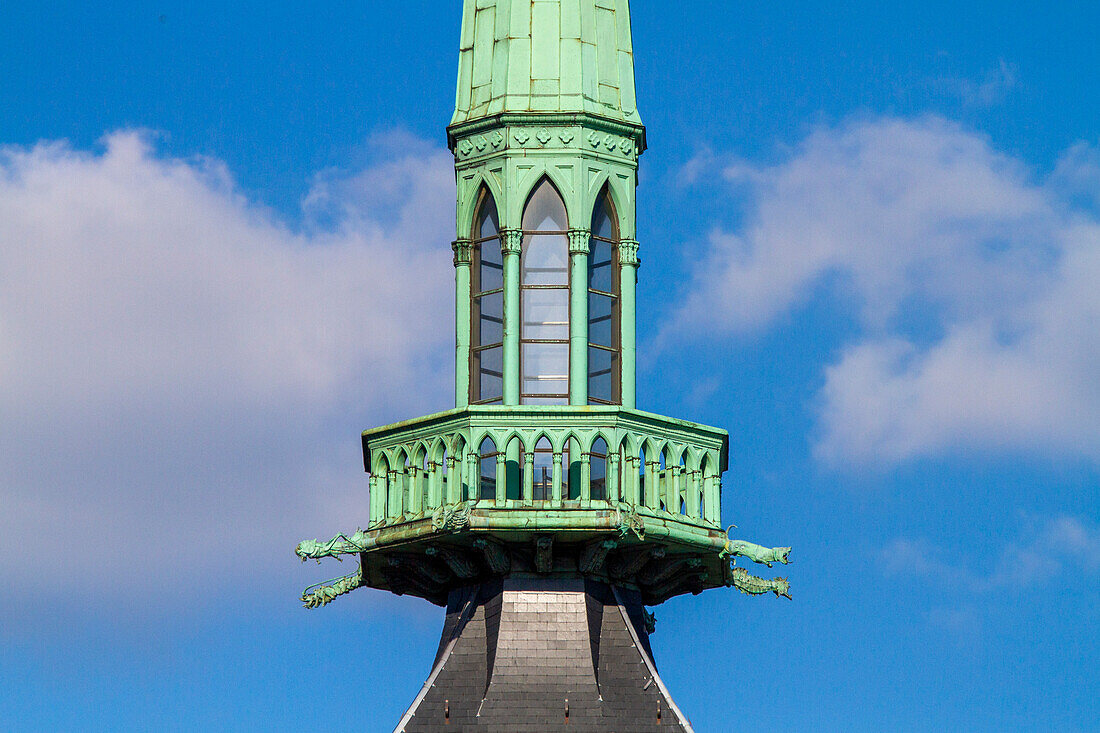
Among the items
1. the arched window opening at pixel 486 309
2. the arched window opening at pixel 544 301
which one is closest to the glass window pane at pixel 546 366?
the arched window opening at pixel 544 301

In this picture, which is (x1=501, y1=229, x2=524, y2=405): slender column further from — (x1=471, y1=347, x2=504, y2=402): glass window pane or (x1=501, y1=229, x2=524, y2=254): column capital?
(x1=471, y1=347, x2=504, y2=402): glass window pane

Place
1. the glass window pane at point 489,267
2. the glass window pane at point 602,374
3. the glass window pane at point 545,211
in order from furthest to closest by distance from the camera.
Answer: the glass window pane at point 489,267
the glass window pane at point 545,211
the glass window pane at point 602,374

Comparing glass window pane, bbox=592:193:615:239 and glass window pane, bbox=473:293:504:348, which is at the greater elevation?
glass window pane, bbox=592:193:615:239

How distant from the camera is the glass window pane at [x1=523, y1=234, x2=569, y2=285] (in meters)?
45.8

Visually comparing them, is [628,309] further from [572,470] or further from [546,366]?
[572,470]

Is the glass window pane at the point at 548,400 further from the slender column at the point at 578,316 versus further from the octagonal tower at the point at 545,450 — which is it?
the slender column at the point at 578,316

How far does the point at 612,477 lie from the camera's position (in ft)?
142

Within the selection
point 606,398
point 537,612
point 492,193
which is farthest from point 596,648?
point 492,193

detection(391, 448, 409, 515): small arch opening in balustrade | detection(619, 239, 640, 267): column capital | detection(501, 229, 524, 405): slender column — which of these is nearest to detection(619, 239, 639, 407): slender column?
detection(619, 239, 640, 267): column capital

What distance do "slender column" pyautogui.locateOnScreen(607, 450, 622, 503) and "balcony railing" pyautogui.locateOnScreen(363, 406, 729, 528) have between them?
1cm

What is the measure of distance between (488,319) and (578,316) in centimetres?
159

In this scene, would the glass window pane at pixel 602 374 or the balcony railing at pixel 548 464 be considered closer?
the balcony railing at pixel 548 464

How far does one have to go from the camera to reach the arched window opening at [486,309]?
150 feet

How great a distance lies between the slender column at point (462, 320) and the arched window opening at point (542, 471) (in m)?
1.25
